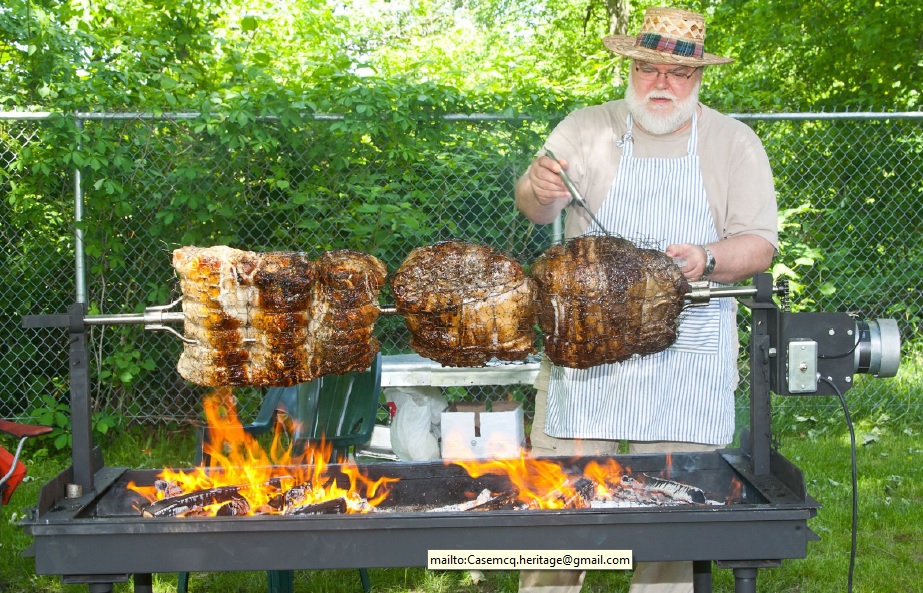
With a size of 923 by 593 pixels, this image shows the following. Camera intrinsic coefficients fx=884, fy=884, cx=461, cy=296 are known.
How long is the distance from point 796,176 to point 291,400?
4136mm

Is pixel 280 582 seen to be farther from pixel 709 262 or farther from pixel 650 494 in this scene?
pixel 709 262


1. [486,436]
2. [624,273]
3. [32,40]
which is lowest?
[486,436]

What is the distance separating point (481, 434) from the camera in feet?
15.7

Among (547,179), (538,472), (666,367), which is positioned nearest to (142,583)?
(538,472)

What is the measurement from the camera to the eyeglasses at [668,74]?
3.31 meters

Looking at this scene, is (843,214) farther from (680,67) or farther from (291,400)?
(291,400)

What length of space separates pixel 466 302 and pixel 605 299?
42 centimetres

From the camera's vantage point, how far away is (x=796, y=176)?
658cm

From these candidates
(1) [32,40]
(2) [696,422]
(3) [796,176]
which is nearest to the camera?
(2) [696,422]

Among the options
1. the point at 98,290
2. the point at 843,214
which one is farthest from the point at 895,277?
the point at 98,290

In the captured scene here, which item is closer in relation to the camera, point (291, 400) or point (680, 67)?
point (680, 67)

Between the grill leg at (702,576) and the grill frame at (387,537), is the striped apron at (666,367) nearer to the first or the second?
the grill leg at (702,576)

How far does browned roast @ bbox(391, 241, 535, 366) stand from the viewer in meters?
2.71

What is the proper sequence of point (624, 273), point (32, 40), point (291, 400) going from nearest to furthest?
point (624, 273) → point (291, 400) → point (32, 40)
